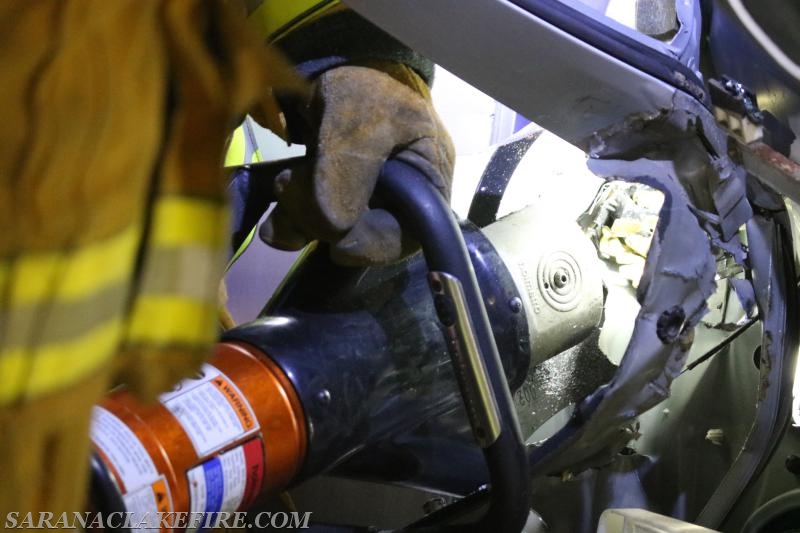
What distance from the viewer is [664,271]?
2.19 feet

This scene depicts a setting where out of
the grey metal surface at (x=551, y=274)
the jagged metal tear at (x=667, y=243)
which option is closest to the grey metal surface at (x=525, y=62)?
the jagged metal tear at (x=667, y=243)

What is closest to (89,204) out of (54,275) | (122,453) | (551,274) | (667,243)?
(54,275)

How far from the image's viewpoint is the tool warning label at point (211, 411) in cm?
49

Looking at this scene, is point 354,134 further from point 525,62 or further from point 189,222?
point 189,222

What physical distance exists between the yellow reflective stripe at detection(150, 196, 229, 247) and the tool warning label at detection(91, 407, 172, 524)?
0.69 feet

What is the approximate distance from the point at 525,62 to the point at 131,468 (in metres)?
0.38

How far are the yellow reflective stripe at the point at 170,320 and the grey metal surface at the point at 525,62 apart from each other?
1.02 ft

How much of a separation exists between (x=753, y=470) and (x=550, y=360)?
0.81 ft

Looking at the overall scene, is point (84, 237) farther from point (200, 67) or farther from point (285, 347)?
point (285, 347)

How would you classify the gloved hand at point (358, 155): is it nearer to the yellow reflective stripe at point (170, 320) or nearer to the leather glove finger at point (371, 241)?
the leather glove finger at point (371, 241)

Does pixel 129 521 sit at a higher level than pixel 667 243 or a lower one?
lower

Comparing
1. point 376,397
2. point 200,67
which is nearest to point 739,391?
point 376,397

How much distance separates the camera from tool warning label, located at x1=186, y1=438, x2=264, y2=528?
1.59 ft

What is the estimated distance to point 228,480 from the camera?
50 centimetres
